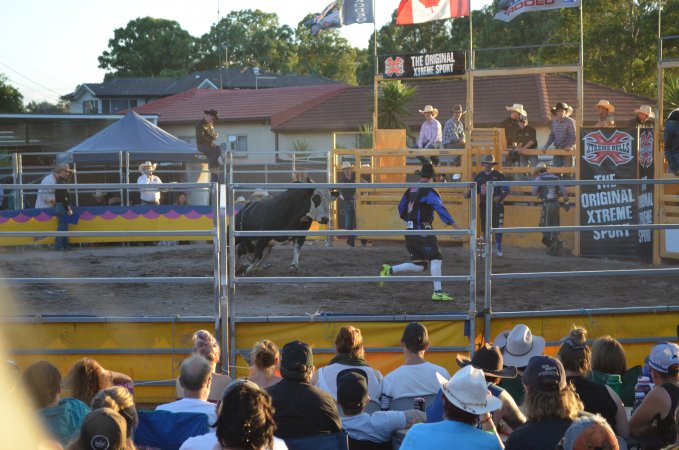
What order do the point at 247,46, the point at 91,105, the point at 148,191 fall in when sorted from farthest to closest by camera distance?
the point at 247,46 < the point at 91,105 < the point at 148,191

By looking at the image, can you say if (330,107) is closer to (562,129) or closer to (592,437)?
(562,129)

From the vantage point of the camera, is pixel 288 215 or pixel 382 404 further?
pixel 288 215

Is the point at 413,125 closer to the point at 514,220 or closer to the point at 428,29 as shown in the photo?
the point at 428,29

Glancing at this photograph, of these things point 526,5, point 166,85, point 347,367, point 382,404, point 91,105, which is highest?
point 166,85

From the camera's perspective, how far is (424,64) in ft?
64.0

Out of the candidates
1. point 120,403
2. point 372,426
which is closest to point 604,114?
point 372,426

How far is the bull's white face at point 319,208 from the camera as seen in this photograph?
13.4 metres

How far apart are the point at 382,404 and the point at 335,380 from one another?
357 millimetres

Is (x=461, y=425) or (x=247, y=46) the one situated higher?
(x=247, y=46)

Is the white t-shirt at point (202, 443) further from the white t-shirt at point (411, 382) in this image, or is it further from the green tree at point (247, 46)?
the green tree at point (247, 46)

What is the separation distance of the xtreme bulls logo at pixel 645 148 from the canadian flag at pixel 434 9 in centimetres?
644

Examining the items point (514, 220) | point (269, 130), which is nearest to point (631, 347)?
point (514, 220)

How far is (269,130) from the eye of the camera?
45.4 metres

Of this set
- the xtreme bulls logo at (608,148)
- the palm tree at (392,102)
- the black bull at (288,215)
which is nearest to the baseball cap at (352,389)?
the black bull at (288,215)
